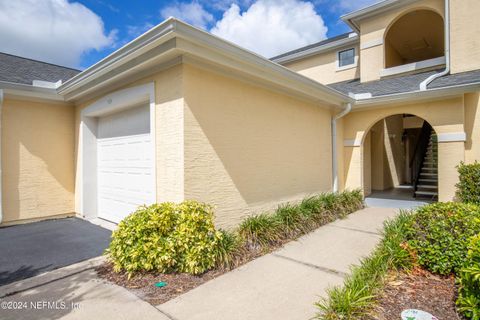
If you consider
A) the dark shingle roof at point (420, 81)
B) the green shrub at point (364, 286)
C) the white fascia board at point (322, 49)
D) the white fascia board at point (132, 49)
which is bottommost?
the green shrub at point (364, 286)

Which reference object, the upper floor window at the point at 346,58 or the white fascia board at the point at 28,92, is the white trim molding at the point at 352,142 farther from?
the white fascia board at the point at 28,92

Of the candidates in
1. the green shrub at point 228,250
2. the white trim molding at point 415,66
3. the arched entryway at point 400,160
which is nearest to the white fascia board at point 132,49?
the green shrub at point 228,250

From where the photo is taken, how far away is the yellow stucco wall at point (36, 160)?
20.9 ft

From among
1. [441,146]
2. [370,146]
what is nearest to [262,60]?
[441,146]

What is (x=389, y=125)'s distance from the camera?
41.6ft

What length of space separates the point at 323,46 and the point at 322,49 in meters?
0.17

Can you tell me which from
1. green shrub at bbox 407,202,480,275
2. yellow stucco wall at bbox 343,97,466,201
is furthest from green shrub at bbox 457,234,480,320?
yellow stucco wall at bbox 343,97,466,201

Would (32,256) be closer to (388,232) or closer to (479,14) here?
(388,232)

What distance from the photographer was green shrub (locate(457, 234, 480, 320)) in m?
2.52

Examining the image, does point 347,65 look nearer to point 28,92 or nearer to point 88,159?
point 88,159

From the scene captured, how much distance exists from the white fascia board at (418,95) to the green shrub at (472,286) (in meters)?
5.64

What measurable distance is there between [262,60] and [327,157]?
454 cm

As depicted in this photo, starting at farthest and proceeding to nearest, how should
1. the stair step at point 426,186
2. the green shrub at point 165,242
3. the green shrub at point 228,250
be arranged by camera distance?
the stair step at point 426,186 < the green shrub at point 228,250 < the green shrub at point 165,242

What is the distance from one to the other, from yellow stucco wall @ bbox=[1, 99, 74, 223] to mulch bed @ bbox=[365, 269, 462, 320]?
7714 millimetres
